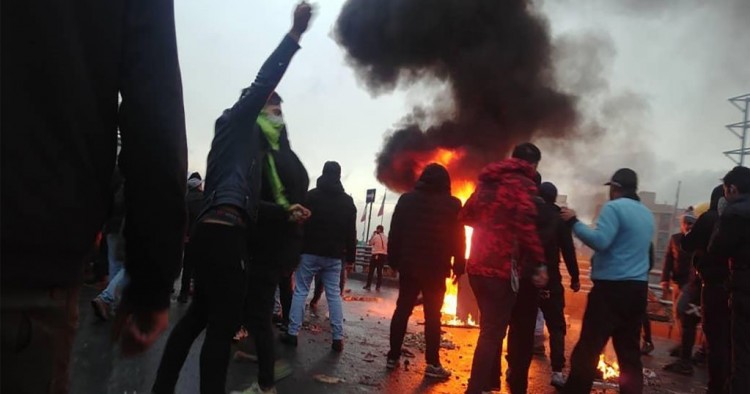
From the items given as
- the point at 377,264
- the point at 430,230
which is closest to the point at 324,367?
the point at 430,230

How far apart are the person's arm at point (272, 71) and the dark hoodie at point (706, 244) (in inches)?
175

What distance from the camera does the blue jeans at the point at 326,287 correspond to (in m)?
6.01

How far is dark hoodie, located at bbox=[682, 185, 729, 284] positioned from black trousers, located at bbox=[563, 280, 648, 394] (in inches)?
64.1

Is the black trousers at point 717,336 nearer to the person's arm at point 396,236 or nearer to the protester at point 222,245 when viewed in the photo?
the person's arm at point 396,236

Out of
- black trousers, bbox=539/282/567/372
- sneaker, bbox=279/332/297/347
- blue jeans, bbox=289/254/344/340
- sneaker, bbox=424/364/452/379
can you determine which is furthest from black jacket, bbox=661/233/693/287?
sneaker, bbox=279/332/297/347

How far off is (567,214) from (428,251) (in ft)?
4.94

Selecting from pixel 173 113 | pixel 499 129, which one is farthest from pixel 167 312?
pixel 499 129

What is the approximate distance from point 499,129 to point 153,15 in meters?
17.0

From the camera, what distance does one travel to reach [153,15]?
4.61 ft

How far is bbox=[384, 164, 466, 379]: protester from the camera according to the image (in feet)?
17.7

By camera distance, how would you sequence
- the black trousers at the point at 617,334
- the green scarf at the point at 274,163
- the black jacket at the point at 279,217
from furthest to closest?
the black trousers at the point at 617,334 < the black jacket at the point at 279,217 < the green scarf at the point at 274,163

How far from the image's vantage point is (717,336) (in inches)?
198

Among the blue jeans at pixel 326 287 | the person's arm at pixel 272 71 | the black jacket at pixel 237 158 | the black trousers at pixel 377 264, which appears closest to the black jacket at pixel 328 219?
the blue jeans at pixel 326 287

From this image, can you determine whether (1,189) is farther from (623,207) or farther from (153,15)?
(623,207)
